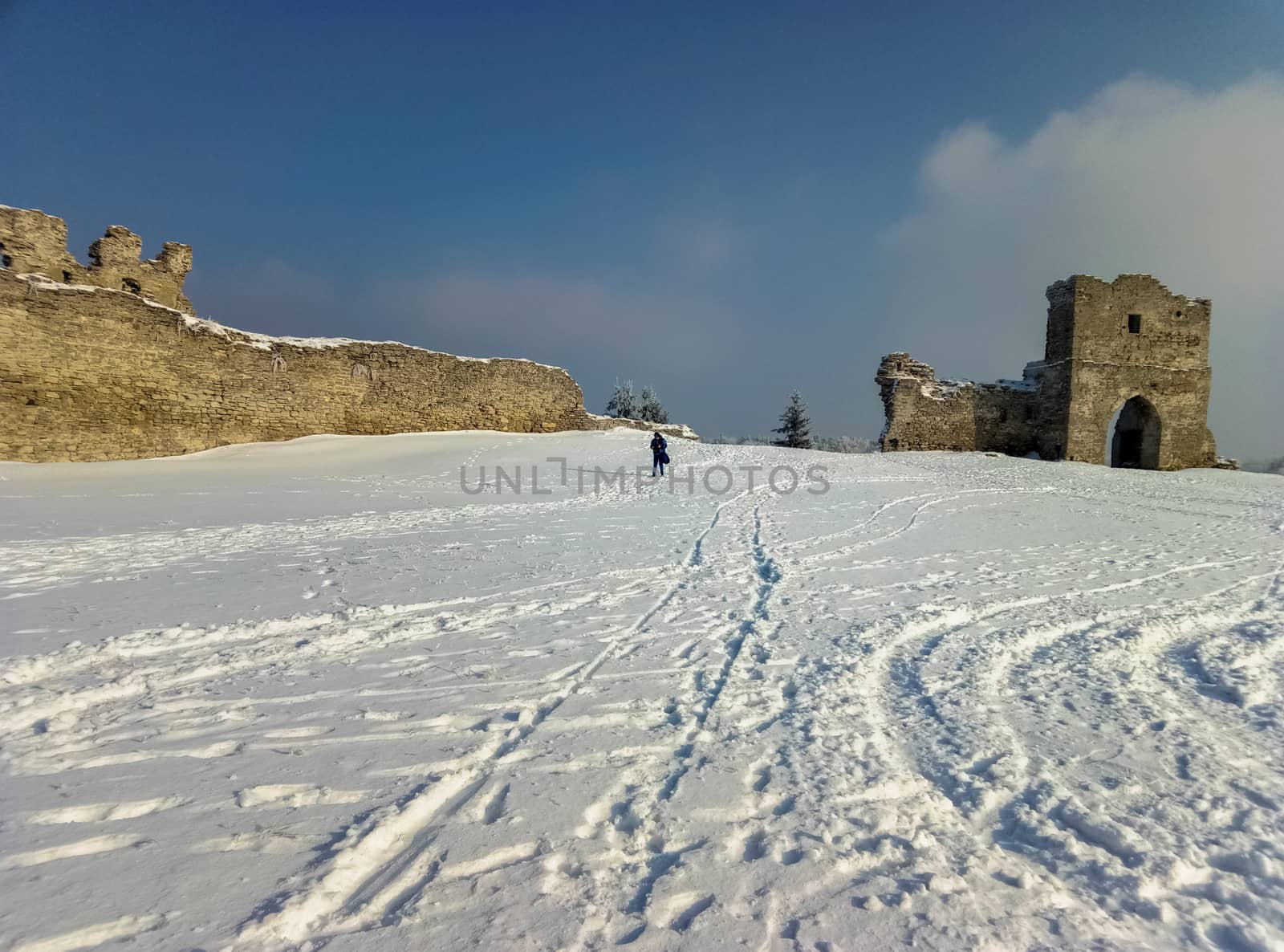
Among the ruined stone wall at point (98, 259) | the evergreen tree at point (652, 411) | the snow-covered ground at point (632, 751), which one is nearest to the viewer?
the snow-covered ground at point (632, 751)

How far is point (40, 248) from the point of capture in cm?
1371

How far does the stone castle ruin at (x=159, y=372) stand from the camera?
40.7 feet

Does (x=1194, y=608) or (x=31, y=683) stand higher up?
(x=1194, y=608)

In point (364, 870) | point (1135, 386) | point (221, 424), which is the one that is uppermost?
point (1135, 386)

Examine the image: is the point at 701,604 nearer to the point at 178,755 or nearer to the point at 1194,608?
the point at 178,755

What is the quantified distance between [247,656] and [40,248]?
16354 millimetres

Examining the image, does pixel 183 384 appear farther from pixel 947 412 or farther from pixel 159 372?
pixel 947 412

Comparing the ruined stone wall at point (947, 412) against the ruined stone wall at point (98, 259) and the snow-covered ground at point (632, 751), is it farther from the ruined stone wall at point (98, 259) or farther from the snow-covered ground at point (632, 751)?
the ruined stone wall at point (98, 259)

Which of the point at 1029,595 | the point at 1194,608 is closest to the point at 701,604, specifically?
the point at 1029,595

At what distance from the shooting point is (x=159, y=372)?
550 inches

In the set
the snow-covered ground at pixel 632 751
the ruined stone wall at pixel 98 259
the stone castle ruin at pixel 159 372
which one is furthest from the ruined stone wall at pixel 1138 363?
the ruined stone wall at pixel 98 259

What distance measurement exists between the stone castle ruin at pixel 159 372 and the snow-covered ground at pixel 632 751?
9.50 metres

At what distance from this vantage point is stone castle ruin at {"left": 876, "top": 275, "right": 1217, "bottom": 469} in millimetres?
21891

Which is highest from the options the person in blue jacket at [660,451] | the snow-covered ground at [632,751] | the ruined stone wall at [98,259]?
the ruined stone wall at [98,259]
